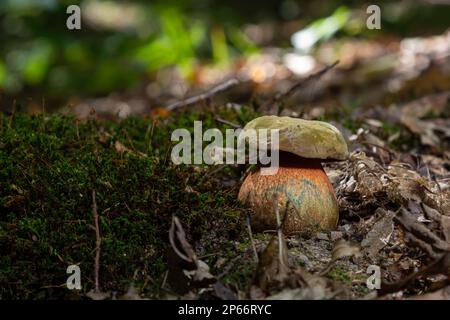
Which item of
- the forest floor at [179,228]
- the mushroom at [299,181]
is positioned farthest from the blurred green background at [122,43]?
the mushroom at [299,181]

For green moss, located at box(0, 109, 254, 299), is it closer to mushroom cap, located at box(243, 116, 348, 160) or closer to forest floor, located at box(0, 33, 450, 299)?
forest floor, located at box(0, 33, 450, 299)

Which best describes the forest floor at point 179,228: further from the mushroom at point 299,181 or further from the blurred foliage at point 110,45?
the blurred foliage at point 110,45

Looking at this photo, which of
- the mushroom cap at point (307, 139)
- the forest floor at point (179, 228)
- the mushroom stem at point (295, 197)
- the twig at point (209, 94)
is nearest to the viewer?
the forest floor at point (179, 228)

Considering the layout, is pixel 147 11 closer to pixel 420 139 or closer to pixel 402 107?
pixel 402 107

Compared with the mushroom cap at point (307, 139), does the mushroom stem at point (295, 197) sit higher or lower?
lower

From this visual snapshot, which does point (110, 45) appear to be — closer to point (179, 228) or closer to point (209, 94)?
point (209, 94)

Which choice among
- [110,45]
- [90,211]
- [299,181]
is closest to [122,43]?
[110,45]

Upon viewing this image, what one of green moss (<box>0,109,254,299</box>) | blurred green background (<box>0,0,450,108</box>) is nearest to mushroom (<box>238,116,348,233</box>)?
green moss (<box>0,109,254,299</box>)
